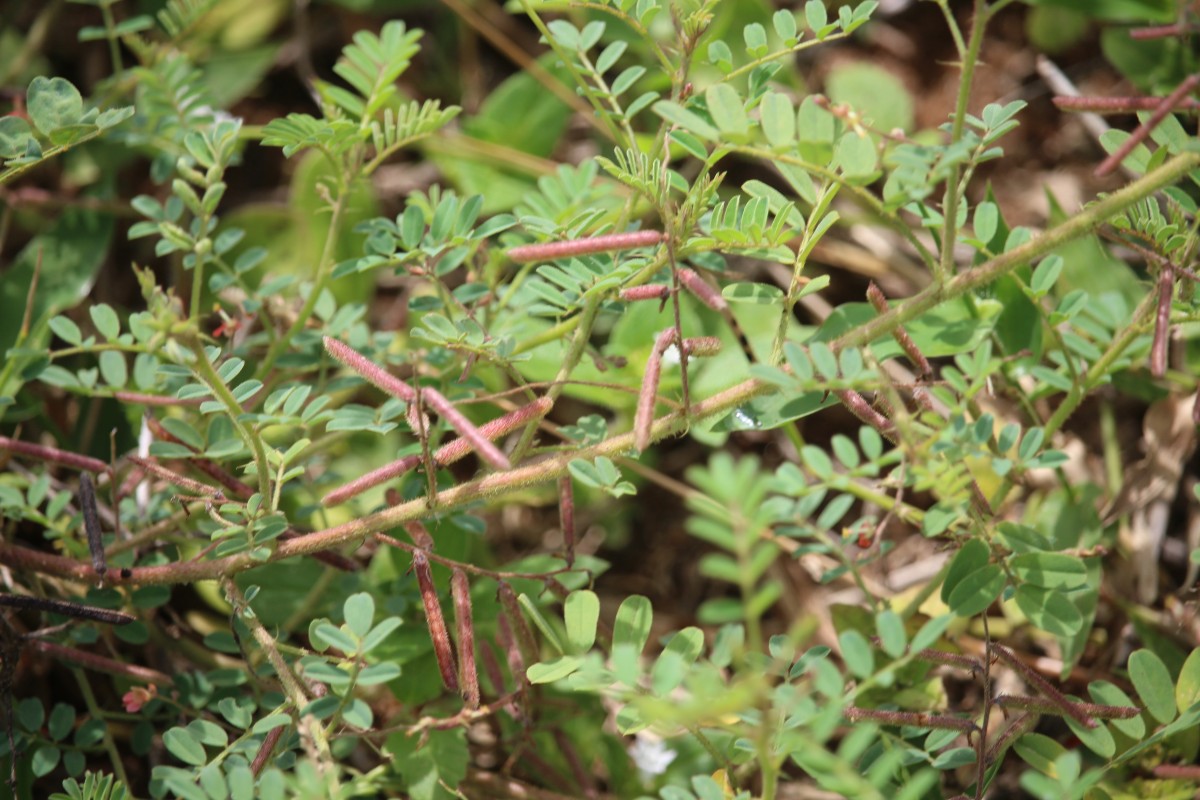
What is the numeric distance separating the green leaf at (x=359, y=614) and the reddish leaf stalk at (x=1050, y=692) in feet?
2.48

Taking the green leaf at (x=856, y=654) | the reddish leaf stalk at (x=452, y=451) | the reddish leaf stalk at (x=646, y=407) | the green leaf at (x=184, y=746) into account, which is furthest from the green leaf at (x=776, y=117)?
the green leaf at (x=184, y=746)

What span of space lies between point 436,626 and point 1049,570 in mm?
744

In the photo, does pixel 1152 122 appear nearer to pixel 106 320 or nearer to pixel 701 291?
pixel 701 291

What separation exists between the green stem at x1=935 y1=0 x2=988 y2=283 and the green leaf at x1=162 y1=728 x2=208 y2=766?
3.42 feet

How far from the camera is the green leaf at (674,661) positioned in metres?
0.96

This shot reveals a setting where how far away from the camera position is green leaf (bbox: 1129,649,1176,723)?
4.17ft

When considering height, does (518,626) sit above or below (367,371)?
below

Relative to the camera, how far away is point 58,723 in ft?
4.83

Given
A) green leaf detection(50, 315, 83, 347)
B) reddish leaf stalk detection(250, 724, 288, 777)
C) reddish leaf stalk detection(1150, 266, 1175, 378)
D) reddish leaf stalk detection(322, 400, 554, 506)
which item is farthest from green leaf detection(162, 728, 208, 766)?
reddish leaf stalk detection(1150, 266, 1175, 378)

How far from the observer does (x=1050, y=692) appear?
1.28 metres

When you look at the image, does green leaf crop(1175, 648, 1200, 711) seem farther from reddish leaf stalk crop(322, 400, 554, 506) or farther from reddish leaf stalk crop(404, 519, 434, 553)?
reddish leaf stalk crop(404, 519, 434, 553)

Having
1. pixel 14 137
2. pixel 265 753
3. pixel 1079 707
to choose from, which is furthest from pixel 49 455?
pixel 1079 707

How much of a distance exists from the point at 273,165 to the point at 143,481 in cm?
118

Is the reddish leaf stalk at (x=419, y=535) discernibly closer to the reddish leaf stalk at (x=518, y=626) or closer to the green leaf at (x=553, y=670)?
the reddish leaf stalk at (x=518, y=626)
